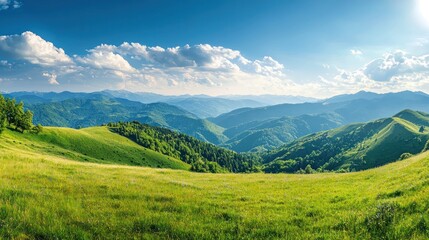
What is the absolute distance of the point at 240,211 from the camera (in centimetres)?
1388

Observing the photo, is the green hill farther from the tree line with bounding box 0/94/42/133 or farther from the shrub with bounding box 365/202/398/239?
the shrub with bounding box 365/202/398/239

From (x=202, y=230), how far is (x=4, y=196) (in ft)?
33.1

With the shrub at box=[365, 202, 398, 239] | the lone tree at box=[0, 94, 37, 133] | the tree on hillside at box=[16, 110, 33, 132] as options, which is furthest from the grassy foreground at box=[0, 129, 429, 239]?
the tree on hillside at box=[16, 110, 33, 132]

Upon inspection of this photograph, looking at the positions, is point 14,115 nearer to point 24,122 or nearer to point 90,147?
point 24,122

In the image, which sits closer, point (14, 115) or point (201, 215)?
point (201, 215)

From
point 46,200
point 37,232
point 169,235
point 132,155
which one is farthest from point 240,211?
point 132,155

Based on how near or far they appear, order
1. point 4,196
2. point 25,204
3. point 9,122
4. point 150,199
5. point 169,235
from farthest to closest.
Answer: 1. point 9,122
2. point 150,199
3. point 4,196
4. point 25,204
5. point 169,235

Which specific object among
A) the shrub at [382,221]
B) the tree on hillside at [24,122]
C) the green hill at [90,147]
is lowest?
the green hill at [90,147]

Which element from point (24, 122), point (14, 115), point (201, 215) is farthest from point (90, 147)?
point (201, 215)

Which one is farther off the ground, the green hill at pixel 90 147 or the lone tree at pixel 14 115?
the lone tree at pixel 14 115

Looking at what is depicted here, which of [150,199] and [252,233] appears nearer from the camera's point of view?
[252,233]

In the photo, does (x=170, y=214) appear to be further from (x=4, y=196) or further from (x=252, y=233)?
(x=4, y=196)

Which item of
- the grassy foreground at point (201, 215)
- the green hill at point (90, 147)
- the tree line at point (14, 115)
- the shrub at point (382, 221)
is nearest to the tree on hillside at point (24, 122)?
the tree line at point (14, 115)

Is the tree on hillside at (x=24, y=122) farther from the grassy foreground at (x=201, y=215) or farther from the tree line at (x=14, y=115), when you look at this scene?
the grassy foreground at (x=201, y=215)
